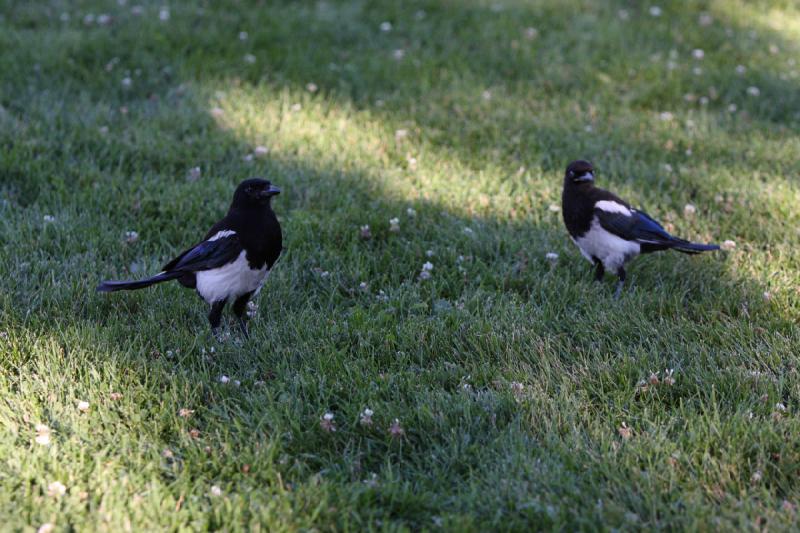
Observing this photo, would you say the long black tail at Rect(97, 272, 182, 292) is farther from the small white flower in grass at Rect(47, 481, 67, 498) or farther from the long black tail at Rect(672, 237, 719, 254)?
the long black tail at Rect(672, 237, 719, 254)

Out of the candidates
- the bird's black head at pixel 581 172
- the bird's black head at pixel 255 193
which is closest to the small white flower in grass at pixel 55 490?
the bird's black head at pixel 255 193

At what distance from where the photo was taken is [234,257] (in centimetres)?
405

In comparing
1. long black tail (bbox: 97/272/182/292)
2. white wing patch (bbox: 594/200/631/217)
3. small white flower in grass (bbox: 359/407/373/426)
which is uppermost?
white wing patch (bbox: 594/200/631/217)

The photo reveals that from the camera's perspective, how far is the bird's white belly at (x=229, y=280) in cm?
405

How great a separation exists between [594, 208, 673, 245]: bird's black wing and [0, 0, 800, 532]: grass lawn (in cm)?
26

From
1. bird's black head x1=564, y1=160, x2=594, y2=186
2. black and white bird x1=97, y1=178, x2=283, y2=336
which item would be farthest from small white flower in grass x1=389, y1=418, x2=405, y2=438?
bird's black head x1=564, y1=160, x2=594, y2=186

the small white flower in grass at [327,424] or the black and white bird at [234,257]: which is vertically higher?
the black and white bird at [234,257]

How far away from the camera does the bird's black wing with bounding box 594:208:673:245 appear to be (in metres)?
4.63

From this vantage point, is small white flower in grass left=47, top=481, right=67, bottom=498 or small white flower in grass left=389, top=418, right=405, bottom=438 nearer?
small white flower in grass left=47, top=481, right=67, bottom=498

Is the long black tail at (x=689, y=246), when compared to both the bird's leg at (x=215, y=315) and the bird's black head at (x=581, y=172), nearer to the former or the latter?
the bird's black head at (x=581, y=172)

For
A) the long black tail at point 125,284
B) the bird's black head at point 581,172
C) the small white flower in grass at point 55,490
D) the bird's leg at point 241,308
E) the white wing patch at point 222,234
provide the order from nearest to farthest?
the small white flower in grass at point 55,490, the long black tail at point 125,284, the white wing patch at point 222,234, the bird's leg at point 241,308, the bird's black head at point 581,172

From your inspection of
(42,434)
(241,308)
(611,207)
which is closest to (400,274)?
(241,308)

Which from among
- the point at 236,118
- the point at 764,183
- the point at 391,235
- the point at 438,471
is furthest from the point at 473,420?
the point at 236,118

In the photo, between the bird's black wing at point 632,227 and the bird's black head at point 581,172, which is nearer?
the bird's black wing at point 632,227
